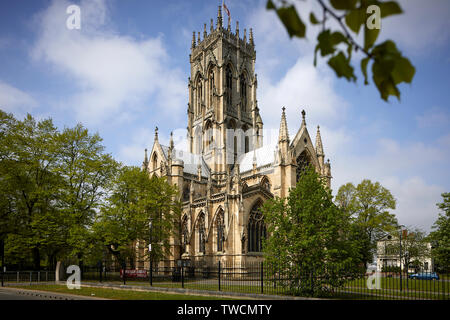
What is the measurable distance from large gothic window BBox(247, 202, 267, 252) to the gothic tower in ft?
49.4

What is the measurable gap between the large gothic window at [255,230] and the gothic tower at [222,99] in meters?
15.1

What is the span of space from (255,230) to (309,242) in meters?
16.9

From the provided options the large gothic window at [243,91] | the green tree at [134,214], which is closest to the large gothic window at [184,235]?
the green tree at [134,214]

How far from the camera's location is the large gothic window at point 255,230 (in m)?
31.2

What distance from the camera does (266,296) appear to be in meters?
14.0

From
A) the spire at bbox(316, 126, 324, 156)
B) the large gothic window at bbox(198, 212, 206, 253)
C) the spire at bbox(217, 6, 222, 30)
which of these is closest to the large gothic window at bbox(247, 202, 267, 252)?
the large gothic window at bbox(198, 212, 206, 253)

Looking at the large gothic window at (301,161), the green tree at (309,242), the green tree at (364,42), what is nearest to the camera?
the green tree at (364,42)

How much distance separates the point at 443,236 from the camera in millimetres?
27344

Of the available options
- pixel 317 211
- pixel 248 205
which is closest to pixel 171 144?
pixel 248 205

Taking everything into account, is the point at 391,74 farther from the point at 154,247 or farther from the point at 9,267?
the point at 9,267

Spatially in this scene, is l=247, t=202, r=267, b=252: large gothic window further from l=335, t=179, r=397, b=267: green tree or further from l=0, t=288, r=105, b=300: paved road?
l=0, t=288, r=105, b=300: paved road

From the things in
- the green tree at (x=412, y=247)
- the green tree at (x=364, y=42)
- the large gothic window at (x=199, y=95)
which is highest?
the large gothic window at (x=199, y=95)

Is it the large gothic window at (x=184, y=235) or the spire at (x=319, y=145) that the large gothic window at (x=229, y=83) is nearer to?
the spire at (x=319, y=145)

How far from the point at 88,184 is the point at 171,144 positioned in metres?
15.0
